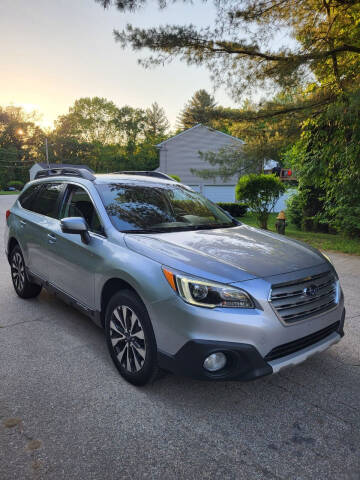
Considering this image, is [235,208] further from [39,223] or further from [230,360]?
[230,360]

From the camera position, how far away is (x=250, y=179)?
40.9 feet

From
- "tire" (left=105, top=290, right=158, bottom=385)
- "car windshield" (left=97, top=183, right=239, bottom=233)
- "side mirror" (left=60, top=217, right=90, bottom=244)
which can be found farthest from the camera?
"car windshield" (left=97, top=183, right=239, bottom=233)

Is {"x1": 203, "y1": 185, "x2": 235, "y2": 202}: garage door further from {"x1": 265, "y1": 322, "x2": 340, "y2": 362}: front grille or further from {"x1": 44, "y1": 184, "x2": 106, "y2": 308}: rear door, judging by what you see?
{"x1": 265, "y1": 322, "x2": 340, "y2": 362}: front grille

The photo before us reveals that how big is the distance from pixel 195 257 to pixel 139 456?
1.34 m

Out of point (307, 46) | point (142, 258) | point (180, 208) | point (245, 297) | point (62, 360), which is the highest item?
point (307, 46)

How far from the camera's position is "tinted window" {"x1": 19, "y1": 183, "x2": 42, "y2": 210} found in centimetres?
480

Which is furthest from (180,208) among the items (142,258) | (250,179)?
(250,179)

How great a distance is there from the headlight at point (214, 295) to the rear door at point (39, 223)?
216cm

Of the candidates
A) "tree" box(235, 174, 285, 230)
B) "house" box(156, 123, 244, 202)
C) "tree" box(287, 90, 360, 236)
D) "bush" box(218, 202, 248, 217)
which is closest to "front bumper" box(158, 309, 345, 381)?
"tree" box(287, 90, 360, 236)

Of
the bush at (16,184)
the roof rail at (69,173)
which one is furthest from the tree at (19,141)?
the roof rail at (69,173)

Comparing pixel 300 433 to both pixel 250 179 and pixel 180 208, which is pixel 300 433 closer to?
pixel 180 208

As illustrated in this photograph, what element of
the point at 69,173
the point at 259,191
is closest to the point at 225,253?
the point at 69,173

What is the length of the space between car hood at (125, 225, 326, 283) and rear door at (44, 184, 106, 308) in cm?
45

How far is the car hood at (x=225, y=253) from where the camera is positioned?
2.49m
